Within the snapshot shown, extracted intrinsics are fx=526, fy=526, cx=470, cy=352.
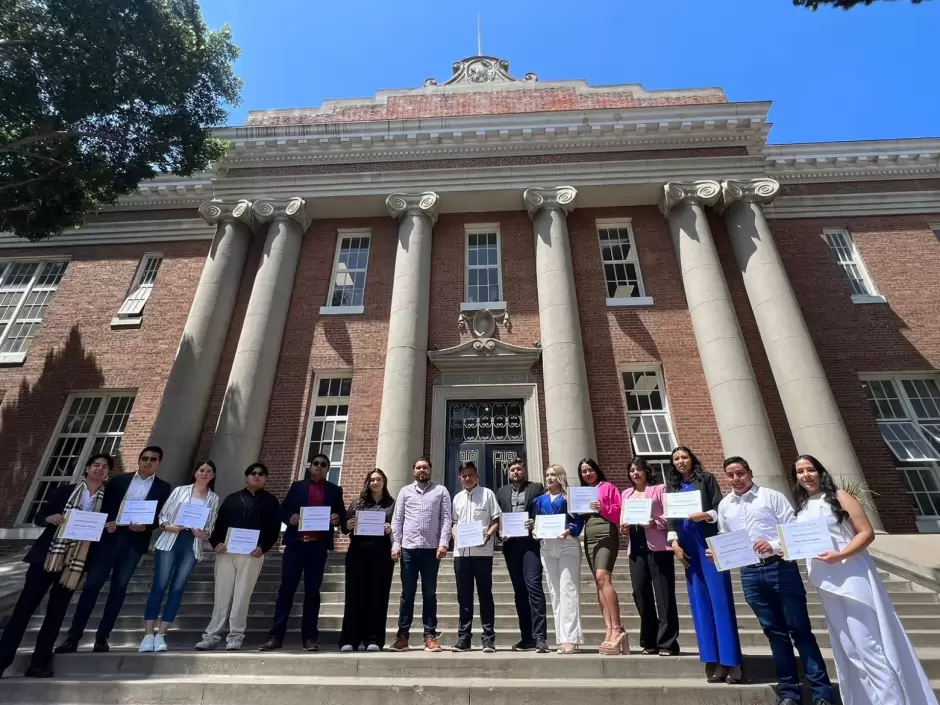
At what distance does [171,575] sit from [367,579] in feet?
7.15

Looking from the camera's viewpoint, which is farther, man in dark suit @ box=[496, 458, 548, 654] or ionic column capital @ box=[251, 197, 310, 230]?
ionic column capital @ box=[251, 197, 310, 230]

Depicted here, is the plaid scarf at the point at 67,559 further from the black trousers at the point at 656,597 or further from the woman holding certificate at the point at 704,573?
the woman holding certificate at the point at 704,573

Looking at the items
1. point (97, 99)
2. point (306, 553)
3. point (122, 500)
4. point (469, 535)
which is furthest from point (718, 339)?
point (97, 99)

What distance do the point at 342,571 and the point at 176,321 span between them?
999cm

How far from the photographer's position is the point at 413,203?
15.1m

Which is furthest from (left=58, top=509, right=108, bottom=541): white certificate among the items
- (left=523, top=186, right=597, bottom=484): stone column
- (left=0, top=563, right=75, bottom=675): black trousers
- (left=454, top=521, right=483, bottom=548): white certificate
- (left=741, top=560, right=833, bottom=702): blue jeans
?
(left=523, top=186, right=597, bottom=484): stone column

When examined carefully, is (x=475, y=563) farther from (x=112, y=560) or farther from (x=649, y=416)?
(x=649, y=416)

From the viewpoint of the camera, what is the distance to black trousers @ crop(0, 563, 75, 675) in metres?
5.05

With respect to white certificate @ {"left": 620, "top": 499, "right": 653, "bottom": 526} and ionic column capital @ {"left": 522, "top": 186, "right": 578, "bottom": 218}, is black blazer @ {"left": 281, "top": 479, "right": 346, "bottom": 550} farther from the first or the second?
ionic column capital @ {"left": 522, "top": 186, "right": 578, "bottom": 218}

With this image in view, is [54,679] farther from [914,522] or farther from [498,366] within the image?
[914,522]

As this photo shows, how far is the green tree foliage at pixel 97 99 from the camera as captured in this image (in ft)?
32.9

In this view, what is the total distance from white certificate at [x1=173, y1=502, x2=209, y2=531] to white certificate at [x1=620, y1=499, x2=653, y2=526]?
180 inches

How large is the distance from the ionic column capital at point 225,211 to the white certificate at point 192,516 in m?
11.2

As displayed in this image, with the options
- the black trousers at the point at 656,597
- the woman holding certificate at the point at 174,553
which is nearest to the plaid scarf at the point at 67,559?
the woman holding certificate at the point at 174,553
